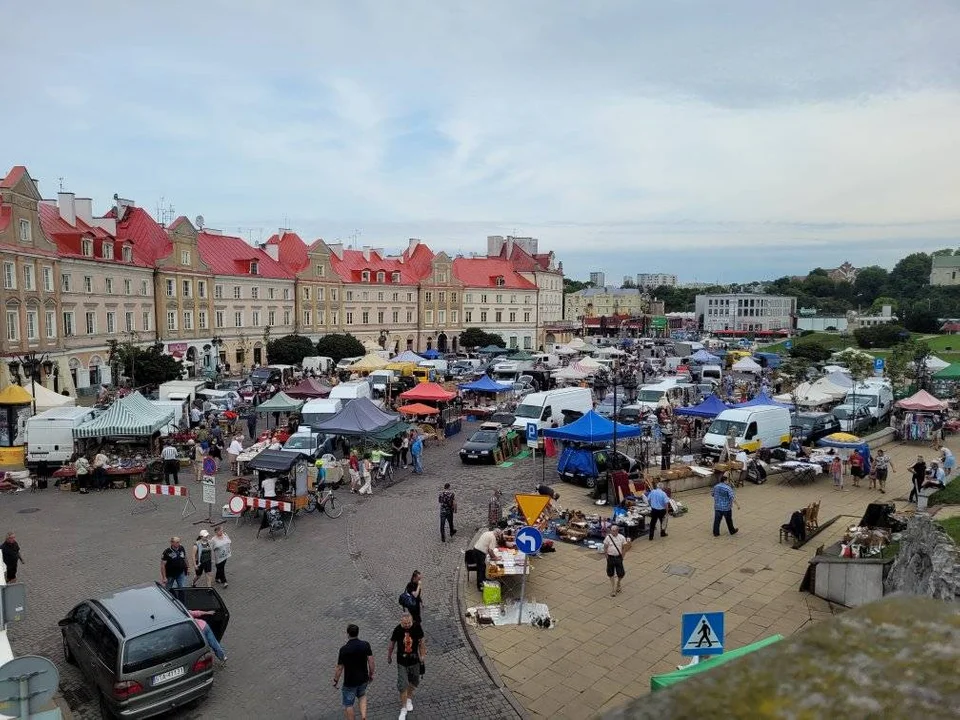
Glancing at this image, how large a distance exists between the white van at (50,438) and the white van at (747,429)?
75.5 ft

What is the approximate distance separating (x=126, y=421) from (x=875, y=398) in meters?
35.9

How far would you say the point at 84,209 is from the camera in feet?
160

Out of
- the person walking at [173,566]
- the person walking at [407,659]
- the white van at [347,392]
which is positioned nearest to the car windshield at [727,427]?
the white van at [347,392]

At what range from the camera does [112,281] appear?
4756 centimetres

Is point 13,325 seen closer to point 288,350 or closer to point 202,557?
point 288,350

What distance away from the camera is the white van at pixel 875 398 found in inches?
1415

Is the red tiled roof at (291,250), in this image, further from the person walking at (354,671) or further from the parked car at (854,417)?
the person walking at (354,671)

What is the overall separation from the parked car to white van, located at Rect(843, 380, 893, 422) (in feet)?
1.88

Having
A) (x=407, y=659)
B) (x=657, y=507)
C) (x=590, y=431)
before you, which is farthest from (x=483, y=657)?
(x=590, y=431)

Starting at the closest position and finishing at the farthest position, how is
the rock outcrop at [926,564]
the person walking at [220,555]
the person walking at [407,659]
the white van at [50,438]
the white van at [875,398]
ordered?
the rock outcrop at [926,564], the person walking at [407,659], the person walking at [220,555], the white van at [50,438], the white van at [875,398]

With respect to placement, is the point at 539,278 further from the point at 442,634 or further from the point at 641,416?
the point at 442,634

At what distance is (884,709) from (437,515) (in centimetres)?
1811

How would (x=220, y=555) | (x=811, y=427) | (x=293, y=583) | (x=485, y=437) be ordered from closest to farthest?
(x=220, y=555) < (x=293, y=583) < (x=485, y=437) < (x=811, y=427)

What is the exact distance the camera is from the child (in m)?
22.5
